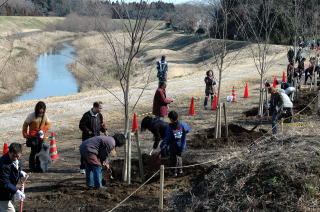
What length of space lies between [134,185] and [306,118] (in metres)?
7.73

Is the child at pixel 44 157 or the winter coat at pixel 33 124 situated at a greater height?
the winter coat at pixel 33 124

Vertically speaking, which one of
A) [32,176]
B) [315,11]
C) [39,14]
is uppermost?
[39,14]

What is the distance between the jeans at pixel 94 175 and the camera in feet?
23.9

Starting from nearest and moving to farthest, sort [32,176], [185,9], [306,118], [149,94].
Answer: [32,176], [306,118], [149,94], [185,9]

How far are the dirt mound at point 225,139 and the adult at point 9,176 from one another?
18.9 feet

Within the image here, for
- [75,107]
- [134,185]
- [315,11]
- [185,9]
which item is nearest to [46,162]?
[134,185]

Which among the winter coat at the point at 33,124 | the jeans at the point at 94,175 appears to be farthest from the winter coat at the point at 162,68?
the jeans at the point at 94,175

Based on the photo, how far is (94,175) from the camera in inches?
293

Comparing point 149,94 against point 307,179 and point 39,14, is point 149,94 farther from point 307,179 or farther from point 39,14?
point 39,14

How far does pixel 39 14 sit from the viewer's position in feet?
381

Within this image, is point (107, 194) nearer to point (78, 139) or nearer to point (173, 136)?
point (173, 136)

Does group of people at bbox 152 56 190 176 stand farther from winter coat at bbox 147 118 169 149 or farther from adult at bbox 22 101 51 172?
adult at bbox 22 101 51 172

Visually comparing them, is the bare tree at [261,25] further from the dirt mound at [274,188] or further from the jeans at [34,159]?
the jeans at [34,159]

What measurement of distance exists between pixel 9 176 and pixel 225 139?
6500 millimetres
